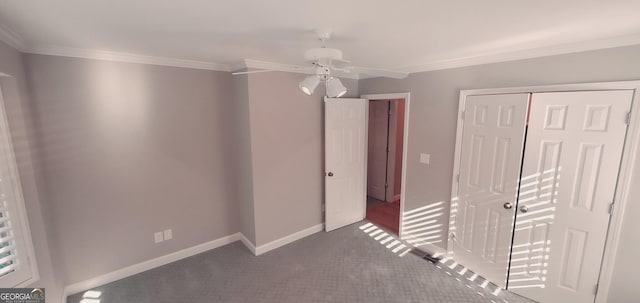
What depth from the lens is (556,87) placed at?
2029mm

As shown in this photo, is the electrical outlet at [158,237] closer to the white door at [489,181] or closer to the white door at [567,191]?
the white door at [489,181]

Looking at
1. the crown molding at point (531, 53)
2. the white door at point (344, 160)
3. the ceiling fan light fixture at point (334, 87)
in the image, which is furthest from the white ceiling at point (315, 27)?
the white door at point (344, 160)

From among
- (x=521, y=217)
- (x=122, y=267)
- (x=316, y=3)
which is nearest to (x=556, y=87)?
(x=521, y=217)

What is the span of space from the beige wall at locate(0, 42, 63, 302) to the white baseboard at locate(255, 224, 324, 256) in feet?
5.60

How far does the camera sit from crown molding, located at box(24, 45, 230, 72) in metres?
2.02

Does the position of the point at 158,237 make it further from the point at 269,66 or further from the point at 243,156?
the point at 269,66

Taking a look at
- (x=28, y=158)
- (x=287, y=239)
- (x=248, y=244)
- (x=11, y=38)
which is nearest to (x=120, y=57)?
(x=11, y=38)

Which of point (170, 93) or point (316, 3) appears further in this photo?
point (170, 93)

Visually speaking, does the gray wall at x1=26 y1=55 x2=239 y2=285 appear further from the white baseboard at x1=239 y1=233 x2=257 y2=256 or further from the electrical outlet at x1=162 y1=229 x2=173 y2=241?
the white baseboard at x1=239 y1=233 x2=257 y2=256

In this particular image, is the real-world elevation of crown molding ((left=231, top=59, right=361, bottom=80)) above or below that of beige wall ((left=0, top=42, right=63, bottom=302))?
above

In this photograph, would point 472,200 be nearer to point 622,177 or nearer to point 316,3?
point 622,177

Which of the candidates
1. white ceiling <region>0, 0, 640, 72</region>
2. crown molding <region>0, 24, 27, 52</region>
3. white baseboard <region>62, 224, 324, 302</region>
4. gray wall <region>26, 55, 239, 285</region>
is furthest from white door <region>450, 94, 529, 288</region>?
crown molding <region>0, 24, 27, 52</region>

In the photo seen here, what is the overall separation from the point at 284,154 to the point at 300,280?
4.47 feet

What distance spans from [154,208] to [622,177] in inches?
159
